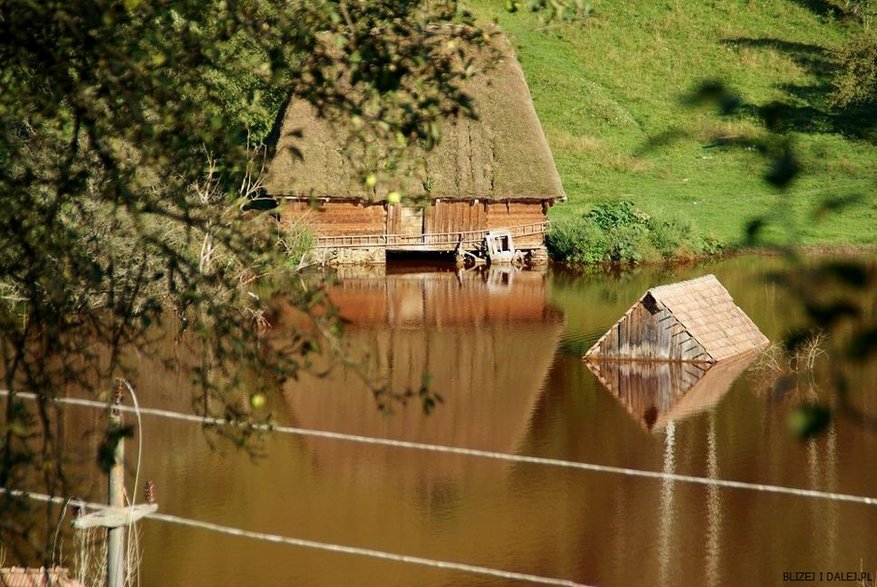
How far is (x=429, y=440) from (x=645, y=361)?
6.33m

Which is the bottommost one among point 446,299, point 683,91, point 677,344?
point 677,344

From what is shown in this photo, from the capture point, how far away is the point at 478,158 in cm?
3619

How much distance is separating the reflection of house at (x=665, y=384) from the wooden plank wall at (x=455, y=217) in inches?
530

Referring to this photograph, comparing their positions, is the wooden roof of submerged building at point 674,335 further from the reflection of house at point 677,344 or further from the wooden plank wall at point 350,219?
the wooden plank wall at point 350,219

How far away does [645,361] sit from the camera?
22906 mm

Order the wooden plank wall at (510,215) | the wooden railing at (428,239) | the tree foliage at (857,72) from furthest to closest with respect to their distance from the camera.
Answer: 1. the tree foliage at (857,72)
2. the wooden plank wall at (510,215)
3. the wooden railing at (428,239)

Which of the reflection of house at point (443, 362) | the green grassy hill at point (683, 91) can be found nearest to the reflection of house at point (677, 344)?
the reflection of house at point (443, 362)

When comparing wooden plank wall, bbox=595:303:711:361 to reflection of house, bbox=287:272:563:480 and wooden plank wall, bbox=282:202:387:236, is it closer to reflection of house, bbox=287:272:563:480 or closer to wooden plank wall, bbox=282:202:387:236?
reflection of house, bbox=287:272:563:480

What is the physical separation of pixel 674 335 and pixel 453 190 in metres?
13.4

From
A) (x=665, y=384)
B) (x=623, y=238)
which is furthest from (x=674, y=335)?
(x=623, y=238)

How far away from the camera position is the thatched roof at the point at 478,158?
34688 millimetres

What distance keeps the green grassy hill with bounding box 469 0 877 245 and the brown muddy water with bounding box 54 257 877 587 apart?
14.9 metres

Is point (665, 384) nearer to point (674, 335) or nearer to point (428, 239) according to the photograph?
point (674, 335)

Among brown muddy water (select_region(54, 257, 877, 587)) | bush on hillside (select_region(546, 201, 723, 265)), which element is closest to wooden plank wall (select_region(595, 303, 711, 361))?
brown muddy water (select_region(54, 257, 877, 587))
